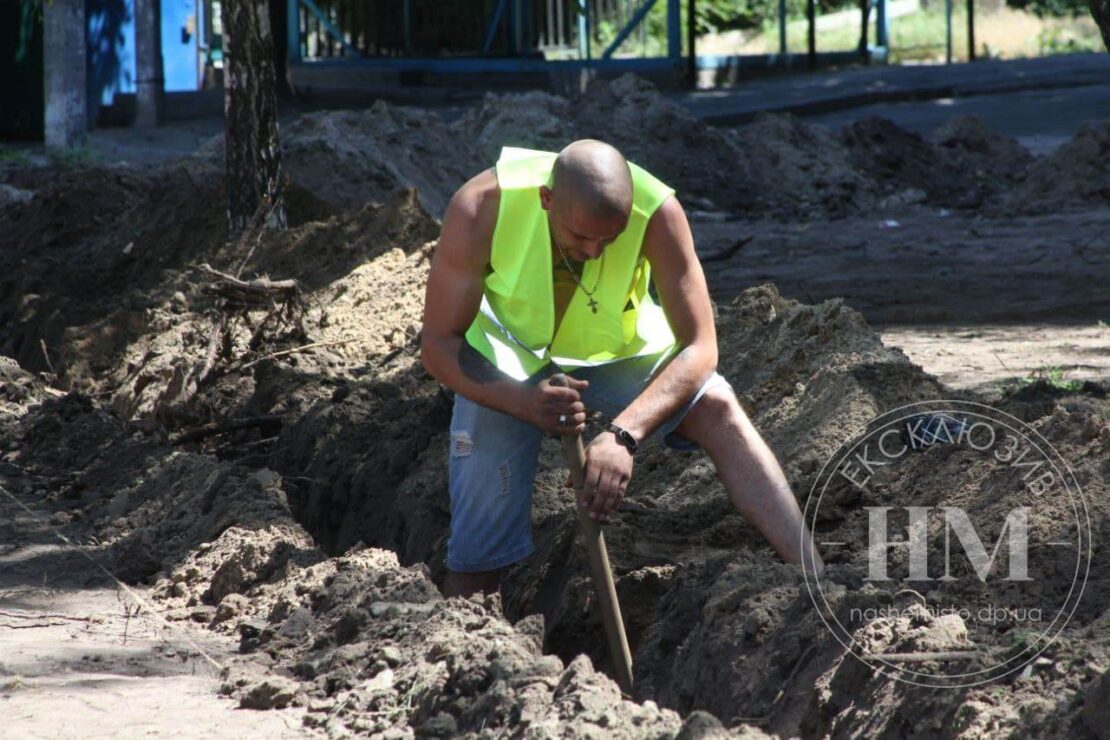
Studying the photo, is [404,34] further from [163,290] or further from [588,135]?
[163,290]

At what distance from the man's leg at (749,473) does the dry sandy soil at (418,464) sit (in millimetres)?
118

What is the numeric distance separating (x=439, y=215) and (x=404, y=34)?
458 inches

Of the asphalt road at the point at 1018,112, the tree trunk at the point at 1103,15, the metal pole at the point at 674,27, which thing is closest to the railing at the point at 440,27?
the metal pole at the point at 674,27

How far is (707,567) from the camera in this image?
4609mm

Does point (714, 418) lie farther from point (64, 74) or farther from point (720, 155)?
point (64, 74)

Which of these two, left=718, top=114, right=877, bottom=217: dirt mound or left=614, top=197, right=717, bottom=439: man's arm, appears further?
left=718, top=114, right=877, bottom=217: dirt mound

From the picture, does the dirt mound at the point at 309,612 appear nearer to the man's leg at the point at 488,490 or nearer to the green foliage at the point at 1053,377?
the man's leg at the point at 488,490

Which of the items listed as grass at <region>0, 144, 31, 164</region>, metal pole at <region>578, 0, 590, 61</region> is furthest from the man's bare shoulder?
metal pole at <region>578, 0, 590, 61</region>

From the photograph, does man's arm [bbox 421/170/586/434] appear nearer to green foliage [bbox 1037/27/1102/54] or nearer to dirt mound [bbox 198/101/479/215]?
dirt mound [bbox 198/101/479/215]

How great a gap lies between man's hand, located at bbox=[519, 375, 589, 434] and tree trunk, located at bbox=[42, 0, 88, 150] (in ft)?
40.8

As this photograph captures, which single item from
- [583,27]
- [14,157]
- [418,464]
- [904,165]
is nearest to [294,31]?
[583,27]

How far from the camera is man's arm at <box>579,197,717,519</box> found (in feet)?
14.0

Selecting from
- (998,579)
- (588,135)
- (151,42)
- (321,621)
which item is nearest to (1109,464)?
(998,579)

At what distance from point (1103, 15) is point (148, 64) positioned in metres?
14.0
